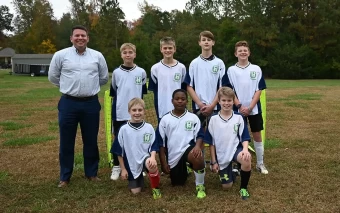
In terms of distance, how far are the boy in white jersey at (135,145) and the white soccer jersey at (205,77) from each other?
37.3 inches

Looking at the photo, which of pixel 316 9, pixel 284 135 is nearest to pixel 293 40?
pixel 316 9

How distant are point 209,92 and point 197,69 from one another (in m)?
0.37

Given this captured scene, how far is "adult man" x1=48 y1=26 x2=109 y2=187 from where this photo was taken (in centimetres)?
499

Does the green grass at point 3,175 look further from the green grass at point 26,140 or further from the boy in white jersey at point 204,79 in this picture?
the boy in white jersey at point 204,79

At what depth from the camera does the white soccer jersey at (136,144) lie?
16.1ft

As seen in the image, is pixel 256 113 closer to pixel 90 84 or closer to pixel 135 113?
pixel 135 113

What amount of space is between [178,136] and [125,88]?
115cm

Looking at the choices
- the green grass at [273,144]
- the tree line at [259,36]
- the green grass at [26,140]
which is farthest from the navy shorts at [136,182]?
the tree line at [259,36]

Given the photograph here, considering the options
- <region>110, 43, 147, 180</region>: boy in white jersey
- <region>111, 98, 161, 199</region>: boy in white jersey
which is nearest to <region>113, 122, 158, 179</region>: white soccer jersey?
<region>111, 98, 161, 199</region>: boy in white jersey

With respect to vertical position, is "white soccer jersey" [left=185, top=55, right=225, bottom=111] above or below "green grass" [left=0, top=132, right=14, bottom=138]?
above

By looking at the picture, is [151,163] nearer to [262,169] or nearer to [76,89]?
[76,89]

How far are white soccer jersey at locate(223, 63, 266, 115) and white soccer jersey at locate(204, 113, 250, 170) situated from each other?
2.12 ft

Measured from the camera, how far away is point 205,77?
5.40 meters

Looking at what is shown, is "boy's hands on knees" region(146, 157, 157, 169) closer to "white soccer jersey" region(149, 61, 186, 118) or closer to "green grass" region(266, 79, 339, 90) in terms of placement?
"white soccer jersey" region(149, 61, 186, 118)
